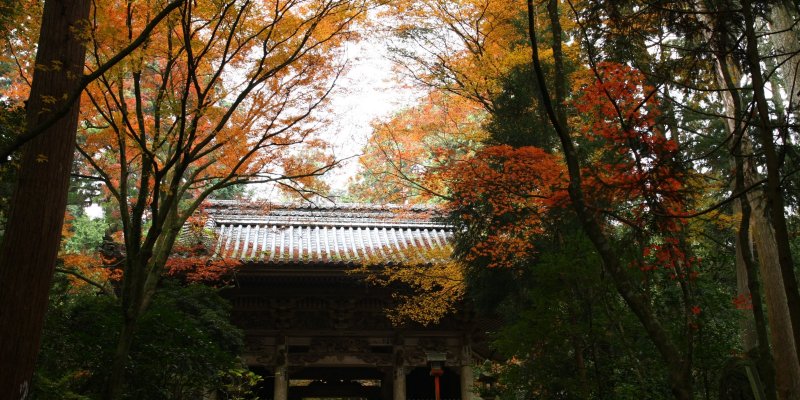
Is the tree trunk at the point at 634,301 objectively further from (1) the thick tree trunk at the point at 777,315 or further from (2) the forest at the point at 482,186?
(1) the thick tree trunk at the point at 777,315

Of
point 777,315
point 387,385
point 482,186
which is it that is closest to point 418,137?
point 482,186

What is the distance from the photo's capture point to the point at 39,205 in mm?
4445

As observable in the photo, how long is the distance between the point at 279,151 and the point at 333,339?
408 cm

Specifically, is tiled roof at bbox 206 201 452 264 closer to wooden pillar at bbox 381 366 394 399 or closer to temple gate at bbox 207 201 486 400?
temple gate at bbox 207 201 486 400

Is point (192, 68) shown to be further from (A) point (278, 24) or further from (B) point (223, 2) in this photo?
(A) point (278, 24)

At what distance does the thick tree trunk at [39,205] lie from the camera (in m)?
4.15

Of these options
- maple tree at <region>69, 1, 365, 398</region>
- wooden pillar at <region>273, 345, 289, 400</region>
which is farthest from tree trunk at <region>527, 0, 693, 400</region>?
wooden pillar at <region>273, 345, 289, 400</region>

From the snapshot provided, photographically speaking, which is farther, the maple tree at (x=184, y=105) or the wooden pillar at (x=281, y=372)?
the wooden pillar at (x=281, y=372)

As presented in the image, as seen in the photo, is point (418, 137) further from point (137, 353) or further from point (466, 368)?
point (137, 353)

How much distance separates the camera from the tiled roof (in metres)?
10.9

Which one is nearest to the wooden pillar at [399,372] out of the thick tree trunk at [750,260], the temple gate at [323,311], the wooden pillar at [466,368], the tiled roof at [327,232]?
the temple gate at [323,311]

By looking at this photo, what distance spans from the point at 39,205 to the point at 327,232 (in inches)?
319

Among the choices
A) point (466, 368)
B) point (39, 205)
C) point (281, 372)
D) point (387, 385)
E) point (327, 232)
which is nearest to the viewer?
point (39, 205)

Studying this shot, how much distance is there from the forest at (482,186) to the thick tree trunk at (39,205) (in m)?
0.01
